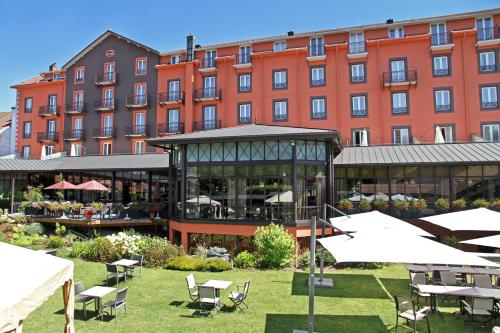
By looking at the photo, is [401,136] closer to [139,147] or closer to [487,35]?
[487,35]

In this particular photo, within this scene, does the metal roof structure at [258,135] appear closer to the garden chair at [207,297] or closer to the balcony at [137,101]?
the garden chair at [207,297]

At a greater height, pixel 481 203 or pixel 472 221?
pixel 481 203

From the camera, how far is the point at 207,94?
106 feet

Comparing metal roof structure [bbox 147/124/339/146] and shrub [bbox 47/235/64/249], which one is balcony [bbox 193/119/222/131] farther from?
shrub [bbox 47/235/64/249]

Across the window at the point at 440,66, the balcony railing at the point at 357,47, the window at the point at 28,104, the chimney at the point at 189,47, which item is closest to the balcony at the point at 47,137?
the window at the point at 28,104

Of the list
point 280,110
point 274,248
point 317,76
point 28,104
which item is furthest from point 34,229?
point 317,76

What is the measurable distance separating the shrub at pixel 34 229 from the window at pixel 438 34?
2985 centimetres

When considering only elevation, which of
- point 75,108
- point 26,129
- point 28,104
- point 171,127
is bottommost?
point 171,127

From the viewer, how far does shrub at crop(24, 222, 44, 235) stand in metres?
21.8

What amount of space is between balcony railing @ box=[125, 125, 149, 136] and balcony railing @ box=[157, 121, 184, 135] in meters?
1.25

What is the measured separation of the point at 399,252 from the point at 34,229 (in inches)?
845

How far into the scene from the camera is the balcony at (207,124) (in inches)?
1261

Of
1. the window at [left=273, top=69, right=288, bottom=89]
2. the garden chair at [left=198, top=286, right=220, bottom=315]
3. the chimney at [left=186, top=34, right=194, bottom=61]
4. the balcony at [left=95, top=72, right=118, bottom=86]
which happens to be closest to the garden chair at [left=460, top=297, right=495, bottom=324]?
the garden chair at [left=198, top=286, right=220, bottom=315]

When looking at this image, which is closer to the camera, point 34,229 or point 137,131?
point 34,229
